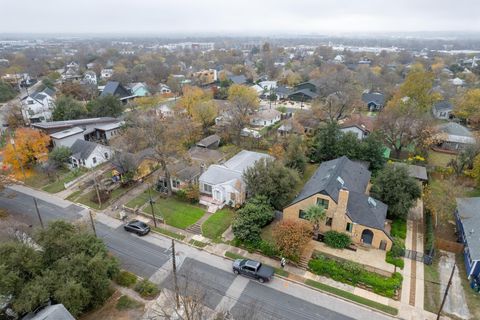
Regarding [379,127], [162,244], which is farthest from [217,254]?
[379,127]

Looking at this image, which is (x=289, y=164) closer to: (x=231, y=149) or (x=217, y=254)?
(x=231, y=149)

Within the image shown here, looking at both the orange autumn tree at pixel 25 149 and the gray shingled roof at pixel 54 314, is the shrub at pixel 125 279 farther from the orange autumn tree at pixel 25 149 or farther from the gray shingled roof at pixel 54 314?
the orange autumn tree at pixel 25 149

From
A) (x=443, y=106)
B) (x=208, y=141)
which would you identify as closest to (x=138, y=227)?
(x=208, y=141)

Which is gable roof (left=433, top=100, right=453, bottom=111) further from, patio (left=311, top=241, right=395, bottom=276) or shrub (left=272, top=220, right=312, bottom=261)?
shrub (left=272, top=220, right=312, bottom=261)

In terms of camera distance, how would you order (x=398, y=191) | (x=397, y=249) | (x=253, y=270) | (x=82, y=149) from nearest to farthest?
(x=253, y=270) → (x=397, y=249) → (x=398, y=191) → (x=82, y=149)

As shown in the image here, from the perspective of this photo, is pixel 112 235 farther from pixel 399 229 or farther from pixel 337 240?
pixel 399 229

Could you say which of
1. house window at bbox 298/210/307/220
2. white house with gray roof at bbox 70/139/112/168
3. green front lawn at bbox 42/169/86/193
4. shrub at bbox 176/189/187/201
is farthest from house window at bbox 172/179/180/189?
house window at bbox 298/210/307/220
